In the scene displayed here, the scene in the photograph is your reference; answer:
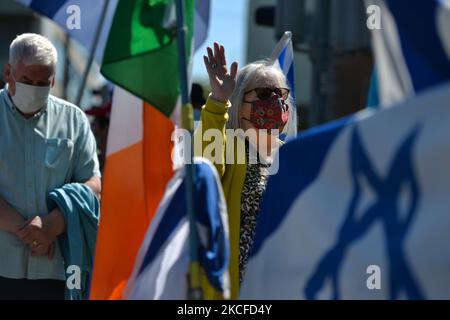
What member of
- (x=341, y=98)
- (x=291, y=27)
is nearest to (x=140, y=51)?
(x=291, y=27)

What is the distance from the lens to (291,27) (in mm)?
10695

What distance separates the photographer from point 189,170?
448cm

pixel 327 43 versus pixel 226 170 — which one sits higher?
pixel 327 43

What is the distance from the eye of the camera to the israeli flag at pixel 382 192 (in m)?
4.02

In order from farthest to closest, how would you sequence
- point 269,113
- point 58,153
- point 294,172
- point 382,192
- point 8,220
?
point 58,153 < point 8,220 < point 269,113 < point 294,172 < point 382,192

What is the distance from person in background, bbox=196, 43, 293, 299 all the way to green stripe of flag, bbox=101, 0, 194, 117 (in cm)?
69

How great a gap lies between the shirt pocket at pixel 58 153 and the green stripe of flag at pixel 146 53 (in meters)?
1.22

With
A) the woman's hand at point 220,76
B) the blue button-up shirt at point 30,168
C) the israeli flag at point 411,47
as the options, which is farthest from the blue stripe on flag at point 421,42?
the blue button-up shirt at point 30,168

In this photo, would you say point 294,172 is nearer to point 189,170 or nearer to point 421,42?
point 189,170

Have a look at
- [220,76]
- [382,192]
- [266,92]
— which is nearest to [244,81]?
[266,92]

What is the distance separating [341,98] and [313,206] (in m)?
20.1

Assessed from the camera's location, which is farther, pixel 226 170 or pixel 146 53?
pixel 226 170

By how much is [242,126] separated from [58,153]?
2.78 ft
